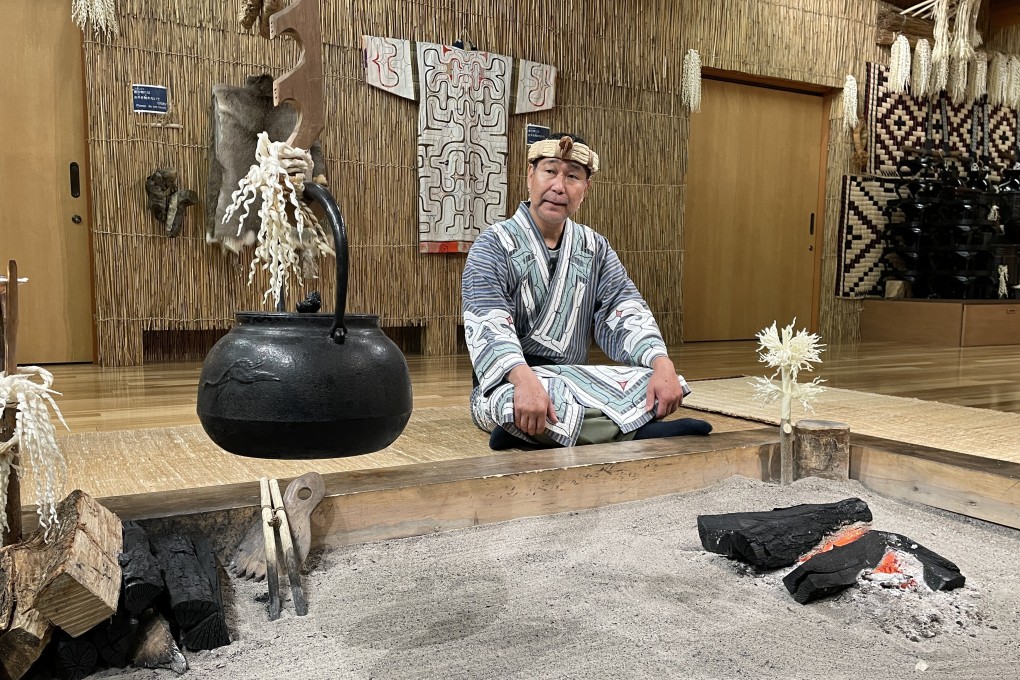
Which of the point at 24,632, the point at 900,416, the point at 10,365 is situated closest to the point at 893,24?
the point at 900,416

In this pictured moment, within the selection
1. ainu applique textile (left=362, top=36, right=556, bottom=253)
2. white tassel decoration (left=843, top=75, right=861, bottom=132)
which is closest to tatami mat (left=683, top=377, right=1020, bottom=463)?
ainu applique textile (left=362, top=36, right=556, bottom=253)

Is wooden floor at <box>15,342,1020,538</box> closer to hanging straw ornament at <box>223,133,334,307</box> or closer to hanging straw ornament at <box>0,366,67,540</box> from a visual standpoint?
hanging straw ornament at <box>0,366,67,540</box>

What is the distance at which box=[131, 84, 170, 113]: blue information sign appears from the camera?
4168 millimetres

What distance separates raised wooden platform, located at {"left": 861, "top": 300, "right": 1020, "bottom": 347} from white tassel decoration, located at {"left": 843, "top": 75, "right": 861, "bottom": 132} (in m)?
1.43

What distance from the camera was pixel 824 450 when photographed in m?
1.97

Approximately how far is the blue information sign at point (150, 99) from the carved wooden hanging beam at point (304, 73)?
3.59m

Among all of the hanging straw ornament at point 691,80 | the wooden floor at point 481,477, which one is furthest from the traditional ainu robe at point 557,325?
the hanging straw ornament at point 691,80

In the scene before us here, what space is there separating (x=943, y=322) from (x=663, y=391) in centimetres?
488

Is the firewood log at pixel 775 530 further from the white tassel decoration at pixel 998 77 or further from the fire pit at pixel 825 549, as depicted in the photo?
the white tassel decoration at pixel 998 77

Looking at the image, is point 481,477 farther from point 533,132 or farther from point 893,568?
point 533,132

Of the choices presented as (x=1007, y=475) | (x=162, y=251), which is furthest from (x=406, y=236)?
(x=1007, y=475)

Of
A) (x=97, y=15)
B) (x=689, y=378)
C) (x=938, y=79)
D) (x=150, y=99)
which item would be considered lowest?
(x=689, y=378)

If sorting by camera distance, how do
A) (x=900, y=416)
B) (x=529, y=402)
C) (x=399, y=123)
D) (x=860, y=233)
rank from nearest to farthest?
1. (x=529, y=402)
2. (x=900, y=416)
3. (x=399, y=123)
4. (x=860, y=233)

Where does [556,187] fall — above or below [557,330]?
above
